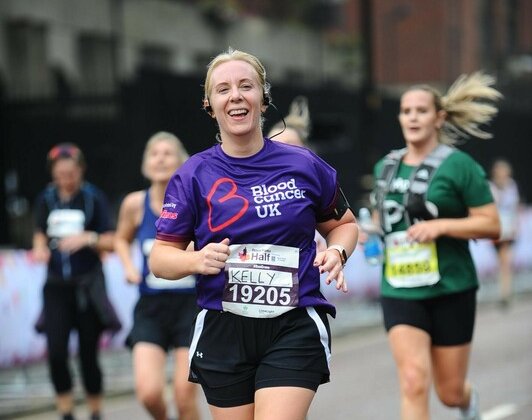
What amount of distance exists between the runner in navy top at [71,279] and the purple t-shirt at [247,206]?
170 inches

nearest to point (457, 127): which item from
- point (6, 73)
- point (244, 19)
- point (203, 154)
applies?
point (203, 154)

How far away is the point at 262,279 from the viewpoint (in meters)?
4.95

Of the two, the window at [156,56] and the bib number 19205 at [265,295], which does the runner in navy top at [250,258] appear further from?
the window at [156,56]

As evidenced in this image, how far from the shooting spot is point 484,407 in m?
9.80

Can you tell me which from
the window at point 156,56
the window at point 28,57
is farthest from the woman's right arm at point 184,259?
the window at point 156,56

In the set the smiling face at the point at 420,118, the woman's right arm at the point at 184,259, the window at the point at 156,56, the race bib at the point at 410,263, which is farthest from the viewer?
the window at the point at 156,56

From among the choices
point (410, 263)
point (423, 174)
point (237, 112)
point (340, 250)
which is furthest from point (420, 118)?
point (237, 112)

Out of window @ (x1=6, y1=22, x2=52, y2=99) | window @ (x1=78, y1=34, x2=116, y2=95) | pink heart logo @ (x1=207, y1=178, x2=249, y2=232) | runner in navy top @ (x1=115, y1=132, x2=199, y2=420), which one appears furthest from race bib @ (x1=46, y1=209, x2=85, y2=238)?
window @ (x1=78, y1=34, x2=116, y2=95)

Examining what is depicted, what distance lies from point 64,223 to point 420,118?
3.20 meters

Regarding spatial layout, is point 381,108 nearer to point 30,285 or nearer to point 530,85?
point 30,285

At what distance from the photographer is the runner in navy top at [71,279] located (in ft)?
30.6

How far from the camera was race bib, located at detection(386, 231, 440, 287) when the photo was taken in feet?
23.7

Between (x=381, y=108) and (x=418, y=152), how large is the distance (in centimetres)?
1191

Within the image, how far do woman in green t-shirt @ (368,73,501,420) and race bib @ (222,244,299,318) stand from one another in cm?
221
